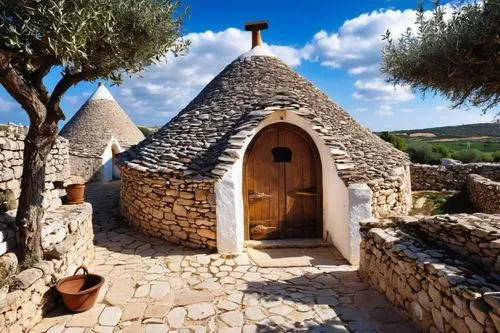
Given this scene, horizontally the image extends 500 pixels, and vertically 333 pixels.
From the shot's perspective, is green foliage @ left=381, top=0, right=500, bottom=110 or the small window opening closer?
green foliage @ left=381, top=0, right=500, bottom=110

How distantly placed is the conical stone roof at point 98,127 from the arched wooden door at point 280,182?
11.6 metres

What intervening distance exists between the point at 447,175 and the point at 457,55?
41.2 feet

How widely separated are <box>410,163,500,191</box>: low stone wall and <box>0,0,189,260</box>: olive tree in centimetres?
1366

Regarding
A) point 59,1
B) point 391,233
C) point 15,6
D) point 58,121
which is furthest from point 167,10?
point 391,233

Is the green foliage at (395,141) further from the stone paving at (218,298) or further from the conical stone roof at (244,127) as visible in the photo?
the stone paving at (218,298)

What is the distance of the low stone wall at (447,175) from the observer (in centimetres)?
1431

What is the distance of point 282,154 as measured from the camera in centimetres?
740

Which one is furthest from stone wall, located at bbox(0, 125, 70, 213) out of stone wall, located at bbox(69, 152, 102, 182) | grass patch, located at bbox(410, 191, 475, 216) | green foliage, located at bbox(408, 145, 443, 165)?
green foliage, located at bbox(408, 145, 443, 165)

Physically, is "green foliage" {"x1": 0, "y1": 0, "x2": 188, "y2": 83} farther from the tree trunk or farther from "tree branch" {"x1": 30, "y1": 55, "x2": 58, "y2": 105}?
the tree trunk

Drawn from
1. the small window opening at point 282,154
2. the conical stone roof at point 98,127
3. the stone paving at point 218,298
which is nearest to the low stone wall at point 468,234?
the stone paving at point 218,298

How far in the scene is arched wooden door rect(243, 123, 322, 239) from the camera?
7.25 meters

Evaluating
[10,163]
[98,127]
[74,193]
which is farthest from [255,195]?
[98,127]

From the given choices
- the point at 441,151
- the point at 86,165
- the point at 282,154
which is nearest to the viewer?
the point at 282,154

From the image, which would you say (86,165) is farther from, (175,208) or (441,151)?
(441,151)
